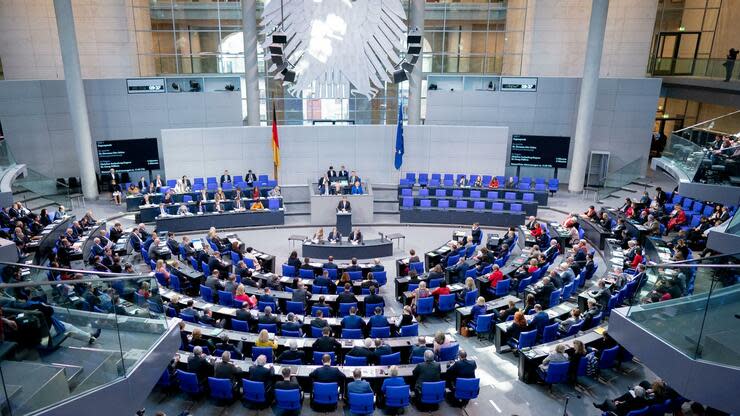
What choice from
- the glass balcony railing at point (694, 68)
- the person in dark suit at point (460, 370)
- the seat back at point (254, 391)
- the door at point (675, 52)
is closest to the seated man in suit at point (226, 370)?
the seat back at point (254, 391)

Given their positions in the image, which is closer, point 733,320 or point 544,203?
point 733,320

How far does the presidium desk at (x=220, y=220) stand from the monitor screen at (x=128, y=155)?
17.7 feet

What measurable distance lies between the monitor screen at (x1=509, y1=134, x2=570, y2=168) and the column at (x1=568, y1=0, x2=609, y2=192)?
0.56 m

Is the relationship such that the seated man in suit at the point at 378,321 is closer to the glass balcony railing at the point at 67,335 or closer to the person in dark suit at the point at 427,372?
the person in dark suit at the point at 427,372

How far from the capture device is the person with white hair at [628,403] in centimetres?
798

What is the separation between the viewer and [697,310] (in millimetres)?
6410

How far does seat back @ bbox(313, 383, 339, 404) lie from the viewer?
8266mm

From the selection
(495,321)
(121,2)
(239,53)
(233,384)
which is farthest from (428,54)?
(233,384)

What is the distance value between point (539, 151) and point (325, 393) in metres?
17.9

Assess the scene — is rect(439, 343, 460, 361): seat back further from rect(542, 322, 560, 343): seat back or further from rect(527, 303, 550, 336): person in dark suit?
rect(542, 322, 560, 343): seat back

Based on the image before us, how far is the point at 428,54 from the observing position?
83.3 feet

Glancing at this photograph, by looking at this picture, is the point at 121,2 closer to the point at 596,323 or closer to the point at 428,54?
the point at 428,54

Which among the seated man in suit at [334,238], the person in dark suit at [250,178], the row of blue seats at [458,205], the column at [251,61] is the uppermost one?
the column at [251,61]

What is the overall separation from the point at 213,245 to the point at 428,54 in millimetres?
15303
